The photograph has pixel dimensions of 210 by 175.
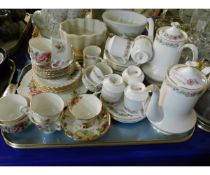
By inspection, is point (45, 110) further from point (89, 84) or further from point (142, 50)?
point (142, 50)

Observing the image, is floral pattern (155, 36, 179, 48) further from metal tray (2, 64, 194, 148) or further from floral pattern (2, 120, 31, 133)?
floral pattern (2, 120, 31, 133)

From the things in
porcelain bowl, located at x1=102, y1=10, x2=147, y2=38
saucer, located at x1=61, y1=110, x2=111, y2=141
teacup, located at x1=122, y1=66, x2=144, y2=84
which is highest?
porcelain bowl, located at x1=102, y1=10, x2=147, y2=38

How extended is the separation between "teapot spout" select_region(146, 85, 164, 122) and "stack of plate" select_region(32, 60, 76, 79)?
261 mm

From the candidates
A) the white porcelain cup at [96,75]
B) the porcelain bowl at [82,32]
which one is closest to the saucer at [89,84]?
the white porcelain cup at [96,75]

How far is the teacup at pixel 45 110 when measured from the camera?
64 cm

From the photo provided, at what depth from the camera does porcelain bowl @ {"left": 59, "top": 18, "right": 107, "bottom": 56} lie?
0.83 meters

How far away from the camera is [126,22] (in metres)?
0.96

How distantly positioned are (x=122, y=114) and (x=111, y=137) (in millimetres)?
72

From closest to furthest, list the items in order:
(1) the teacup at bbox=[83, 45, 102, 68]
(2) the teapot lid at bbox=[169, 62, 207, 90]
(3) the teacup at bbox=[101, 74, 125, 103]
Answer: (2) the teapot lid at bbox=[169, 62, 207, 90], (3) the teacup at bbox=[101, 74, 125, 103], (1) the teacup at bbox=[83, 45, 102, 68]

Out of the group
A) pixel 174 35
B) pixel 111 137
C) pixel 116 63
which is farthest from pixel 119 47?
pixel 111 137

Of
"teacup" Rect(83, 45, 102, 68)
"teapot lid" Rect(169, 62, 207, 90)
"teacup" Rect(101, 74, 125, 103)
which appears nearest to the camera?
"teapot lid" Rect(169, 62, 207, 90)

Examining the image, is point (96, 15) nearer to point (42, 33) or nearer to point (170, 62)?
point (42, 33)

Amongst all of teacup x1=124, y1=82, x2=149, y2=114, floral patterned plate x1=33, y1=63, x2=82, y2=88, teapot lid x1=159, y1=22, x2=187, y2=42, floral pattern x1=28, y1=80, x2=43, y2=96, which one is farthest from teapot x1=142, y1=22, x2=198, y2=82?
floral pattern x1=28, y1=80, x2=43, y2=96

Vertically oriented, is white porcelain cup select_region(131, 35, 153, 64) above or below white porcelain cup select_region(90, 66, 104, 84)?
above
